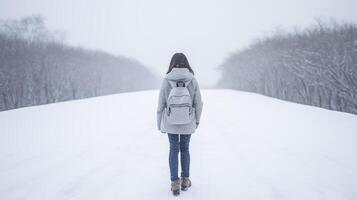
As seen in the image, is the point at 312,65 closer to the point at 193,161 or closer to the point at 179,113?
the point at 193,161

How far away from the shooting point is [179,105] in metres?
3.01

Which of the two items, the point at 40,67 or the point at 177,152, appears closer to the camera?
the point at 177,152

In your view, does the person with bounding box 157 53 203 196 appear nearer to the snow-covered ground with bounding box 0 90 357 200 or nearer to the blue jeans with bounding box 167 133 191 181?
the blue jeans with bounding box 167 133 191 181

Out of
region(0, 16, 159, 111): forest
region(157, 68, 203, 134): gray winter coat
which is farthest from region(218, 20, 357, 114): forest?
region(0, 16, 159, 111): forest

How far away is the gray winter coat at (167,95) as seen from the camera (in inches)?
121

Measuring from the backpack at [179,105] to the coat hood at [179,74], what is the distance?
0.08 m

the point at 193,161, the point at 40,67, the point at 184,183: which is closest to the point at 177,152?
the point at 184,183

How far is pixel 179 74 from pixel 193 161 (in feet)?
6.50

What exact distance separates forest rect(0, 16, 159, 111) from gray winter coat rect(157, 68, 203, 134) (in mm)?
23896

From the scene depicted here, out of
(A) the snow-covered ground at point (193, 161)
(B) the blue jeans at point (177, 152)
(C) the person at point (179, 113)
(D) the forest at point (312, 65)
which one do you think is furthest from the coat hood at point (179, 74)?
(D) the forest at point (312, 65)

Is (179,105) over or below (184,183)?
over

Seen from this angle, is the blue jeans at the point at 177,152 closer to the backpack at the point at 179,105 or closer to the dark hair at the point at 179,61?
the backpack at the point at 179,105

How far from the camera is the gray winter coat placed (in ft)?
10.1

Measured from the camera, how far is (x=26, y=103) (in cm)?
2327
